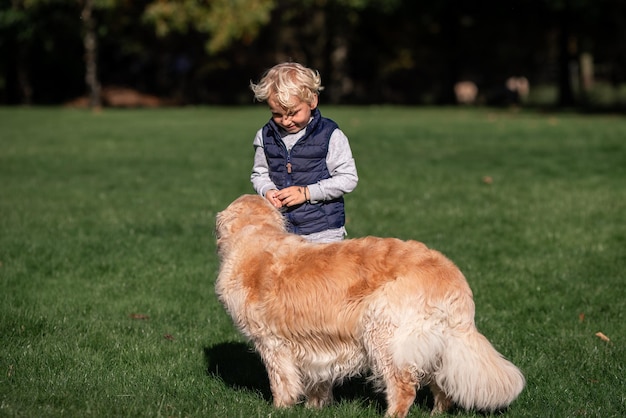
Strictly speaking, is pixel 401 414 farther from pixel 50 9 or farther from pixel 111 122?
pixel 50 9

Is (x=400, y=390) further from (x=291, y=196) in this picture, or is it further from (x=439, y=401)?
(x=291, y=196)

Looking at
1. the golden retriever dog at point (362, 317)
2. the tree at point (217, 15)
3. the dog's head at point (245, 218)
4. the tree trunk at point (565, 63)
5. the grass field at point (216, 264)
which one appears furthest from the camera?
the tree trunk at point (565, 63)

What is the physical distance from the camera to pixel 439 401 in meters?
5.48

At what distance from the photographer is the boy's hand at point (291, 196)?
5926 millimetres

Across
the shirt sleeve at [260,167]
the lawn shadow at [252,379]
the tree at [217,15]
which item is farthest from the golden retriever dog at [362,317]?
the tree at [217,15]

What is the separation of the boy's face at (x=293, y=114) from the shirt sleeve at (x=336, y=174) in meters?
0.27

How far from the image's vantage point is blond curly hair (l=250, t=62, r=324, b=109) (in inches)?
227

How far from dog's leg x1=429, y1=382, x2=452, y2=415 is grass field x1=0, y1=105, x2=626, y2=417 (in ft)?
0.24

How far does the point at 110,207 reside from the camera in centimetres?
1332

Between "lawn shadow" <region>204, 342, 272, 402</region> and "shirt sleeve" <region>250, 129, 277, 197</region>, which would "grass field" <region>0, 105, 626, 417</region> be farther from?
"shirt sleeve" <region>250, 129, 277, 197</region>

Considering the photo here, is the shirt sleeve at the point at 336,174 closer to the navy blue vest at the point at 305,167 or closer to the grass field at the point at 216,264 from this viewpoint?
the navy blue vest at the point at 305,167

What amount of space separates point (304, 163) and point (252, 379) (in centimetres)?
176

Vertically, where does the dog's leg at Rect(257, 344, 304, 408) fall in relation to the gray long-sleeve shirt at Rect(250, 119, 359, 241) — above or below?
below

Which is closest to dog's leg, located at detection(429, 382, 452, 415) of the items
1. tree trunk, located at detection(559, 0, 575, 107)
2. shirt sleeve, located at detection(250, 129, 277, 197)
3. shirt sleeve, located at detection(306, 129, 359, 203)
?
shirt sleeve, located at detection(306, 129, 359, 203)
